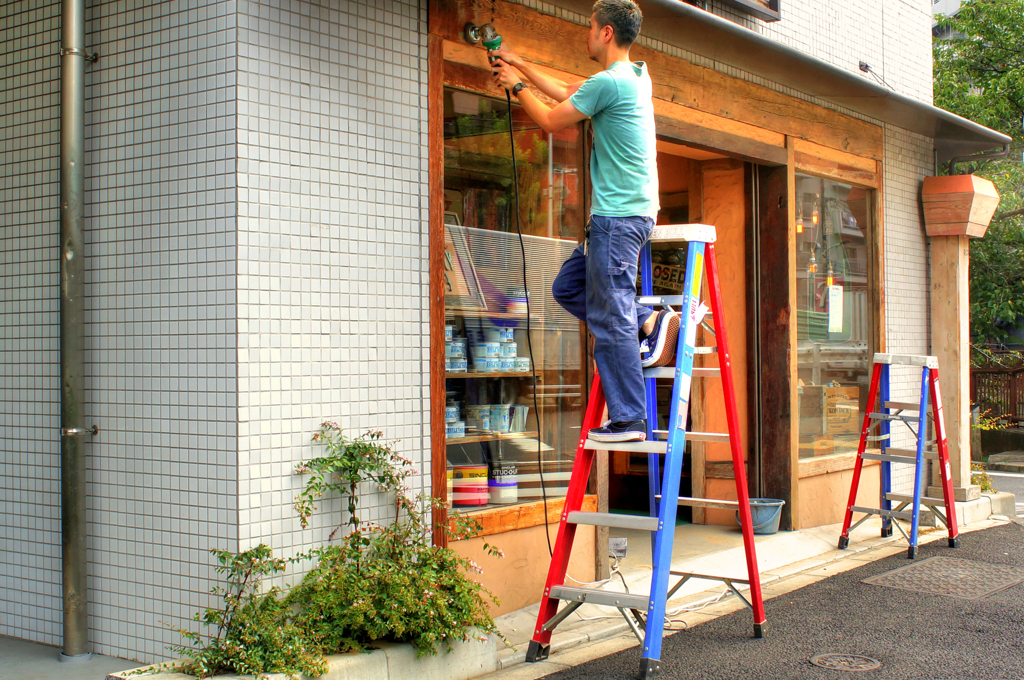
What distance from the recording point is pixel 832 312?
27.3 ft

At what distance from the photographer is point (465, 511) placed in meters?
4.98

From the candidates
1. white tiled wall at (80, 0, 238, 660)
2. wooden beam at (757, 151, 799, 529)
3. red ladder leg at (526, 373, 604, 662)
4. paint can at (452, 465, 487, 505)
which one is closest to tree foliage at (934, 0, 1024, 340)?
wooden beam at (757, 151, 799, 529)

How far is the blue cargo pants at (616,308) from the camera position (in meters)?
3.98

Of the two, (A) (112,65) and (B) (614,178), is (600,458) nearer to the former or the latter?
(B) (614,178)

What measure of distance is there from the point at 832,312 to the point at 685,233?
4435 millimetres

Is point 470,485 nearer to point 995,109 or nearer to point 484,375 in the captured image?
point 484,375

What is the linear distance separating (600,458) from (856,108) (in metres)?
4.50

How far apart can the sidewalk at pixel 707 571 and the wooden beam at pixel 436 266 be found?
0.71 meters

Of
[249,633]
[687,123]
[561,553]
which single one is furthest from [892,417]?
[249,633]

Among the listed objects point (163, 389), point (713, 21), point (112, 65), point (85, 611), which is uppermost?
point (713, 21)

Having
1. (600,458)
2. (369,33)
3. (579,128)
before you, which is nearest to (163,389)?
(369,33)

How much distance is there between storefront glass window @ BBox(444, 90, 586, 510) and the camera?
5.12 m

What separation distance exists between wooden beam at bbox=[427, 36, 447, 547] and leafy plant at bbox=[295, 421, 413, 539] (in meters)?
0.31

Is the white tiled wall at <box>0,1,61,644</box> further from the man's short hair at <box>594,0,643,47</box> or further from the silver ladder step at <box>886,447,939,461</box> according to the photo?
the silver ladder step at <box>886,447,939,461</box>
